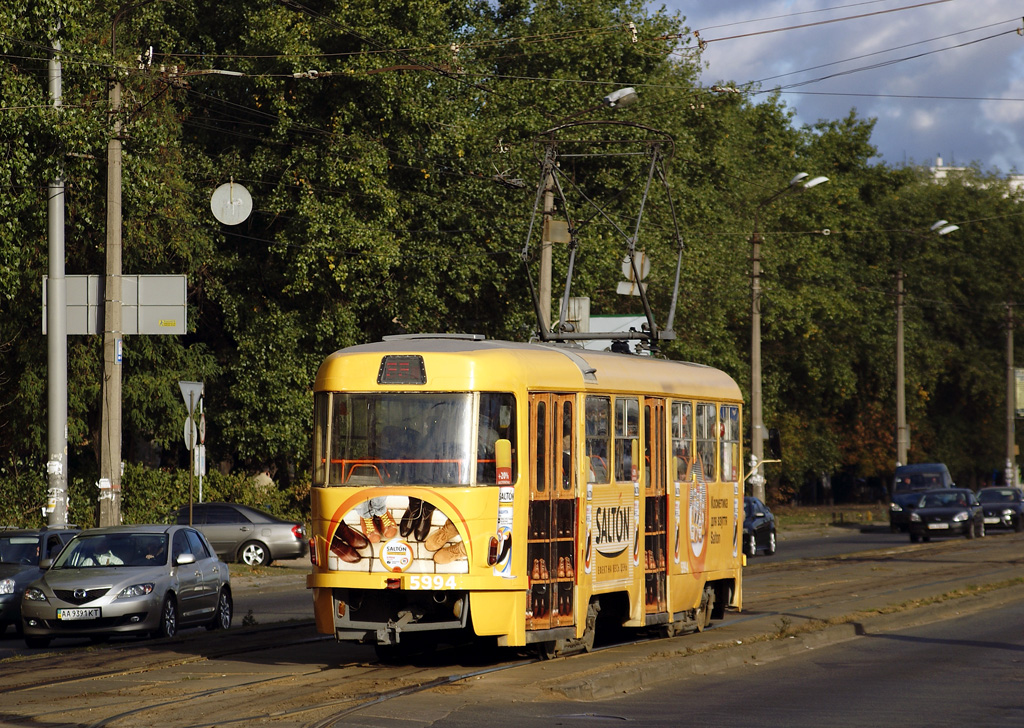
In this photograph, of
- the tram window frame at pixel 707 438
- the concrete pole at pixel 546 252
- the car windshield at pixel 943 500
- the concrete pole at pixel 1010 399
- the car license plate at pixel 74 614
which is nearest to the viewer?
the car license plate at pixel 74 614

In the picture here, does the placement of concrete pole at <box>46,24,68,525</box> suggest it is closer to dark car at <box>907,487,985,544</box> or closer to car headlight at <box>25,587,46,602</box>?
car headlight at <box>25,587,46,602</box>

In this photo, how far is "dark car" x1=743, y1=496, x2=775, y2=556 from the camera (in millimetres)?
33562

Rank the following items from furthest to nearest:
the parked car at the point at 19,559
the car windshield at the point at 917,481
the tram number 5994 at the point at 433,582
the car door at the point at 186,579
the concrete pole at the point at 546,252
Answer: the car windshield at the point at 917,481
the concrete pole at the point at 546,252
the parked car at the point at 19,559
the car door at the point at 186,579
the tram number 5994 at the point at 433,582

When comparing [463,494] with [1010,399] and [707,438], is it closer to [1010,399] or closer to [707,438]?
[707,438]

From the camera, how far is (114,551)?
1728 centimetres

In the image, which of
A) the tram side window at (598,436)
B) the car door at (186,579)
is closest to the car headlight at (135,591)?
the car door at (186,579)

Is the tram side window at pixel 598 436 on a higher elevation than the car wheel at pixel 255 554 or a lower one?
higher

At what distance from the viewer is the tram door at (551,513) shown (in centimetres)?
1284

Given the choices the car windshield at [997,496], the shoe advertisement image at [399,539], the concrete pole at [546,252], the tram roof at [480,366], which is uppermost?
the concrete pole at [546,252]

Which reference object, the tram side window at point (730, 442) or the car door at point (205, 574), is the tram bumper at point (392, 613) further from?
the tram side window at point (730, 442)

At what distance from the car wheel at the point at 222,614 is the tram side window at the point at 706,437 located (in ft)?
19.5

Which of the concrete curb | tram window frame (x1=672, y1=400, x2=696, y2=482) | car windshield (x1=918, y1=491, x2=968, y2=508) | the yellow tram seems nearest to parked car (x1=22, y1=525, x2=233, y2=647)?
the yellow tram

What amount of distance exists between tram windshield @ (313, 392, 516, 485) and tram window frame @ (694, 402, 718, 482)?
419cm

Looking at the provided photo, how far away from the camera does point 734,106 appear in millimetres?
54375
